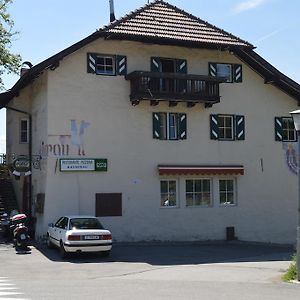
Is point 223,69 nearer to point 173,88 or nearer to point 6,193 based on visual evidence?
point 173,88

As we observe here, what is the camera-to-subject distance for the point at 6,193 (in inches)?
1146

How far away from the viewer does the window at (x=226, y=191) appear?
87.1ft

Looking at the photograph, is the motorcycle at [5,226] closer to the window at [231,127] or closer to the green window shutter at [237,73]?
the window at [231,127]

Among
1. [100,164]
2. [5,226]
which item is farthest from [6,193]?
[100,164]

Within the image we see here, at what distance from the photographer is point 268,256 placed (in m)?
20.8

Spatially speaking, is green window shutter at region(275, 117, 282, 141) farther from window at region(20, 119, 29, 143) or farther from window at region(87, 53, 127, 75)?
window at region(20, 119, 29, 143)

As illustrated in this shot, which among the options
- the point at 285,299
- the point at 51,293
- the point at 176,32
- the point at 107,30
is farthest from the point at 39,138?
the point at 285,299

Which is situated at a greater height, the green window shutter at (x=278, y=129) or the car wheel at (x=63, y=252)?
the green window shutter at (x=278, y=129)

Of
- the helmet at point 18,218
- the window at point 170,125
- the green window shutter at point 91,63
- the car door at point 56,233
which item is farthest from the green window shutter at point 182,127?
the helmet at point 18,218

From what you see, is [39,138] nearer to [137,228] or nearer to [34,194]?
[34,194]

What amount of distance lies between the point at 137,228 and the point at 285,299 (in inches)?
542

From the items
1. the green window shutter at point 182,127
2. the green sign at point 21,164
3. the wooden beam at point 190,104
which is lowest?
the green sign at point 21,164

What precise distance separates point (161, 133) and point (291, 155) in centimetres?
728

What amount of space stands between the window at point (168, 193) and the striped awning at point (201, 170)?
32.4 inches
